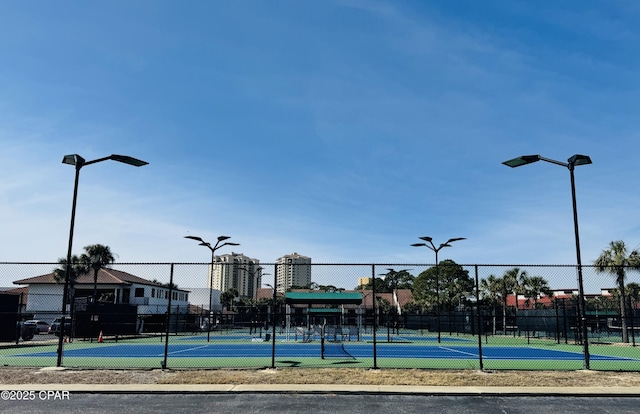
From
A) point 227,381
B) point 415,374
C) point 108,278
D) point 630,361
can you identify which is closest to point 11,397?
point 227,381

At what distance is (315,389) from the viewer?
13461mm

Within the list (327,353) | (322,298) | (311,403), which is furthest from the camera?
(322,298)

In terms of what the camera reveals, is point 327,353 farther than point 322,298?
No

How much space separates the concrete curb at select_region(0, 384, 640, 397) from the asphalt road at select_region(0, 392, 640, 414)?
0.61 feet

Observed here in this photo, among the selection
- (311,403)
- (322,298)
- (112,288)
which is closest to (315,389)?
(311,403)

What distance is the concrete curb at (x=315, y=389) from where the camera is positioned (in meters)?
13.2

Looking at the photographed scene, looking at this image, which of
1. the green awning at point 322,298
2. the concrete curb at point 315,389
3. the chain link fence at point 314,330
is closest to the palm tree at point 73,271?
the chain link fence at point 314,330

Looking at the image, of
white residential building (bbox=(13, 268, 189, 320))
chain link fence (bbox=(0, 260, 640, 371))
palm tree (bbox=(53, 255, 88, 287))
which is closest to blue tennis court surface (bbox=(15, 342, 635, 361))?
chain link fence (bbox=(0, 260, 640, 371))

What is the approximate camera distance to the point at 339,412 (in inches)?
438

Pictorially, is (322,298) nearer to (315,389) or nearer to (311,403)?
(315,389)

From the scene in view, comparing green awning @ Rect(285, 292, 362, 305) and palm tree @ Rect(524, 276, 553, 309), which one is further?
palm tree @ Rect(524, 276, 553, 309)

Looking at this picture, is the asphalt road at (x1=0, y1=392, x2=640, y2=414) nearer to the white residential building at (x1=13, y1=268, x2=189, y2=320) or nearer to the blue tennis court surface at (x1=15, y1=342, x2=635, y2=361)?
the blue tennis court surface at (x1=15, y1=342, x2=635, y2=361)

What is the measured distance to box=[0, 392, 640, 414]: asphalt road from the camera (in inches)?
446

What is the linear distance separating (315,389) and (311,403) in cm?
146
